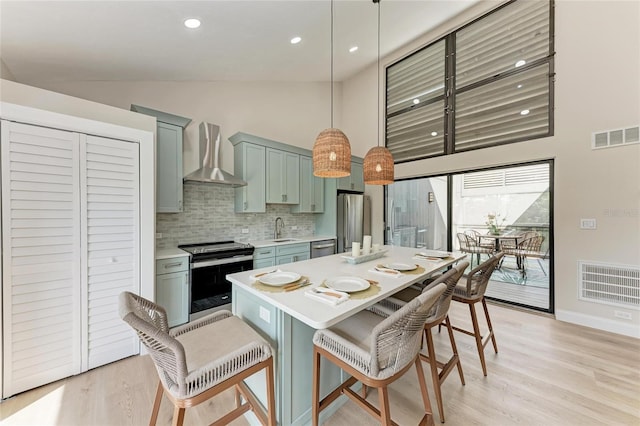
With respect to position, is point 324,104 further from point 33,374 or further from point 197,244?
point 33,374

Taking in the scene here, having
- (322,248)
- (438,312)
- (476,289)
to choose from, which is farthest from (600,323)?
(322,248)

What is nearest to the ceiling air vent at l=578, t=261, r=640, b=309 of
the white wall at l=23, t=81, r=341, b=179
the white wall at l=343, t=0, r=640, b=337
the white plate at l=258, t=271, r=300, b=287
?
the white wall at l=343, t=0, r=640, b=337

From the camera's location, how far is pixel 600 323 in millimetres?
2770

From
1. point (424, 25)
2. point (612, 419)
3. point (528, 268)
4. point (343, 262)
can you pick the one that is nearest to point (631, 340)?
point (528, 268)

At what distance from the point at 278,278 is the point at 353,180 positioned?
3588 mm

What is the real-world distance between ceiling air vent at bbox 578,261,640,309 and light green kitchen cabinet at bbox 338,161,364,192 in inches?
131

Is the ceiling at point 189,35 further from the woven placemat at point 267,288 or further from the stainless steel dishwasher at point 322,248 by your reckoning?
the stainless steel dishwasher at point 322,248

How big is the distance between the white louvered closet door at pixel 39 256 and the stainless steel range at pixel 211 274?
1.00 metres

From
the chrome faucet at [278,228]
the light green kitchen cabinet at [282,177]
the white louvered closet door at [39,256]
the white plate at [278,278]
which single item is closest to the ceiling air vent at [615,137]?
the white plate at [278,278]

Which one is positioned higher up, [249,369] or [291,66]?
[291,66]

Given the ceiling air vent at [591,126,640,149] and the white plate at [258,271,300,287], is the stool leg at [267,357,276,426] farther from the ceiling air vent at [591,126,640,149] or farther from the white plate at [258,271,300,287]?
the ceiling air vent at [591,126,640,149]

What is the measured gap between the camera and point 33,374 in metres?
1.77

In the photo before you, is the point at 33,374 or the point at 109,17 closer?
the point at 33,374

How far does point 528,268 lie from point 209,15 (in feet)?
16.6
